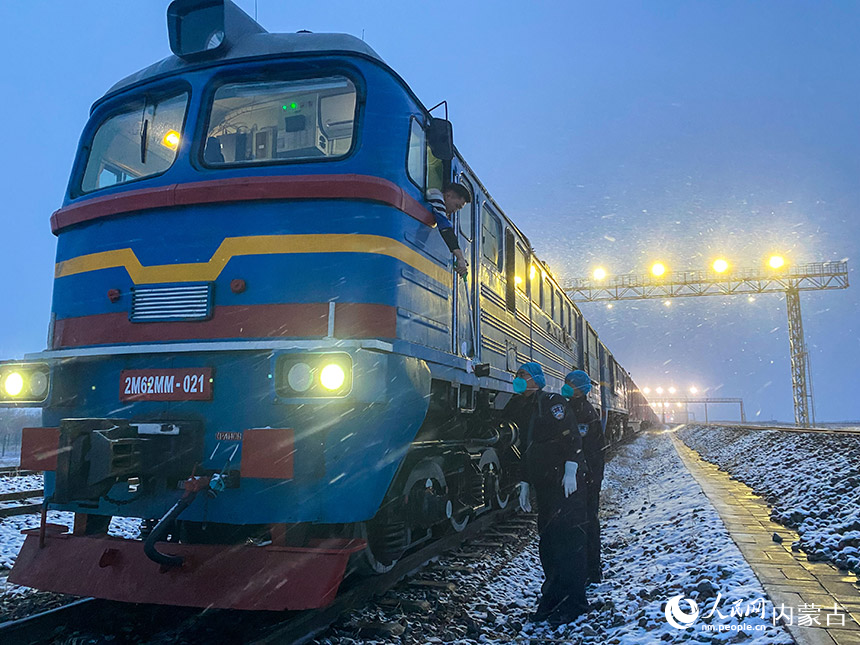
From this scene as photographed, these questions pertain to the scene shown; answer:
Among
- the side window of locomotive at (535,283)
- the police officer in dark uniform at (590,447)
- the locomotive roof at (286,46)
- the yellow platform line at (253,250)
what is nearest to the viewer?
the yellow platform line at (253,250)

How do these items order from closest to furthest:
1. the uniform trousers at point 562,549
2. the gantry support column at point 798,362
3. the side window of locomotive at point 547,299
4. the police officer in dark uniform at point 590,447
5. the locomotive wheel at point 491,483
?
the uniform trousers at point 562,549, the police officer in dark uniform at point 590,447, the locomotive wheel at point 491,483, the side window of locomotive at point 547,299, the gantry support column at point 798,362

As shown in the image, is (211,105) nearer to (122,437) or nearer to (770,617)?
(122,437)

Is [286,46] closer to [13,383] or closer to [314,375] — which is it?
[314,375]

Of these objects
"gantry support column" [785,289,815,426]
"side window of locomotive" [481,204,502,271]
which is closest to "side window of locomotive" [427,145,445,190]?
"side window of locomotive" [481,204,502,271]

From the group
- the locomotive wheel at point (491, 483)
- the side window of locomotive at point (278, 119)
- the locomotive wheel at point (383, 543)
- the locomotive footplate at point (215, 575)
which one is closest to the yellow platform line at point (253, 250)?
the side window of locomotive at point (278, 119)

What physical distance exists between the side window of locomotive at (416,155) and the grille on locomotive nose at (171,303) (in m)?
1.59

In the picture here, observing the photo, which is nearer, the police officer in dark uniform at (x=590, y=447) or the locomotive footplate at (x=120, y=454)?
the locomotive footplate at (x=120, y=454)

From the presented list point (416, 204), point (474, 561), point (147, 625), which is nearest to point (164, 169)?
point (416, 204)

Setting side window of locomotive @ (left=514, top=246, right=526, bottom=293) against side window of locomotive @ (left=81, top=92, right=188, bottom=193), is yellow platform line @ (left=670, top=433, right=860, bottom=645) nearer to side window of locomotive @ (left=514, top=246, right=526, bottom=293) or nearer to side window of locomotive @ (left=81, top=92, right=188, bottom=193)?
side window of locomotive @ (left=514, top=246, right=526, bottom=293)

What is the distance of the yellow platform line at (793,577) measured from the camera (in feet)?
11.1

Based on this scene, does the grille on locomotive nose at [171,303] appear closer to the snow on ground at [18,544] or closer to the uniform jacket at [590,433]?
the snow on ground at [18,544]

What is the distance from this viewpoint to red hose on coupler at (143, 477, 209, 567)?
3.41 metres

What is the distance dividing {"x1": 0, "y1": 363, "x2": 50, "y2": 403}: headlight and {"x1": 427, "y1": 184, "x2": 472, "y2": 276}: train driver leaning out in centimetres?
281

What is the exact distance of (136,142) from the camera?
4.91 metres
